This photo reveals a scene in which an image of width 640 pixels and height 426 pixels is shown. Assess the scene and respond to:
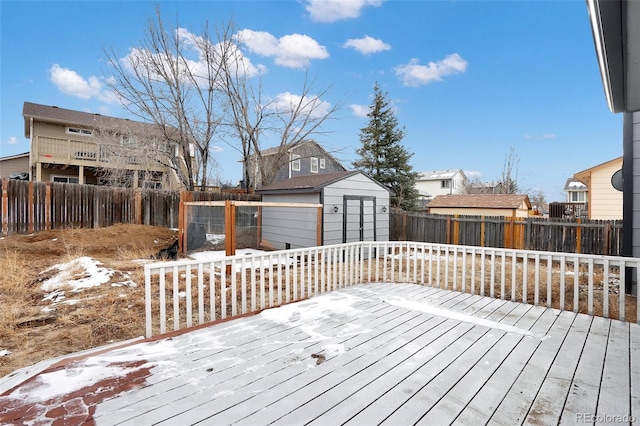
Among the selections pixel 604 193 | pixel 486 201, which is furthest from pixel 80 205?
pixel 604 193

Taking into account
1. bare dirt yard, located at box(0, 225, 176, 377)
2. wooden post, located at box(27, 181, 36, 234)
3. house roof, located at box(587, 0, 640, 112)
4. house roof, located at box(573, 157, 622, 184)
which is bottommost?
bare dirt yard, located at box(0, 225, 176, 377)

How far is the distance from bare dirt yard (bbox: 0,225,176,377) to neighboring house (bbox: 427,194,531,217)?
42.3 ft

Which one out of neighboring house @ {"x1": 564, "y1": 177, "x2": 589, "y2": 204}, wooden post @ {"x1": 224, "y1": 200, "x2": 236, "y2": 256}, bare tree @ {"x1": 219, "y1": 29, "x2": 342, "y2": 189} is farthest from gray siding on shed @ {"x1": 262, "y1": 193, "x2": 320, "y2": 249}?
neighboring house @ {"x1": 564, "y1": 177, "x2": 589, "y2": 204}

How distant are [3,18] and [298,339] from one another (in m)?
13.9

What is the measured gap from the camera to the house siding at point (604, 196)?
10656 millimetres

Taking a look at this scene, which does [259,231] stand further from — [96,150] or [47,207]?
[96,150]

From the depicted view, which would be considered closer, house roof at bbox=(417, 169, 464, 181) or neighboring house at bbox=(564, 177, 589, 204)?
neighboring house at bbox=(564, 177, 589, 204)

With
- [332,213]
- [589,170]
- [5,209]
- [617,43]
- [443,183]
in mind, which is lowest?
[332,213]

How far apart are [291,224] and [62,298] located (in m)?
5.15

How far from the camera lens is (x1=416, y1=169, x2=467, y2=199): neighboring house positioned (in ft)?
106

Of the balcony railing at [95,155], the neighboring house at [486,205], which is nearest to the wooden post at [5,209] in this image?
the balcony railing at [95,155]

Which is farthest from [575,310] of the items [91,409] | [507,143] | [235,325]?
[507,143]

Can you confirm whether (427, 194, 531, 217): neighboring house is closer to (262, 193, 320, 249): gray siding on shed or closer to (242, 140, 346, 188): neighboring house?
(242, 140, 346, 188): neighboring house

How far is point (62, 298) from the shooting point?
4.50 meters
